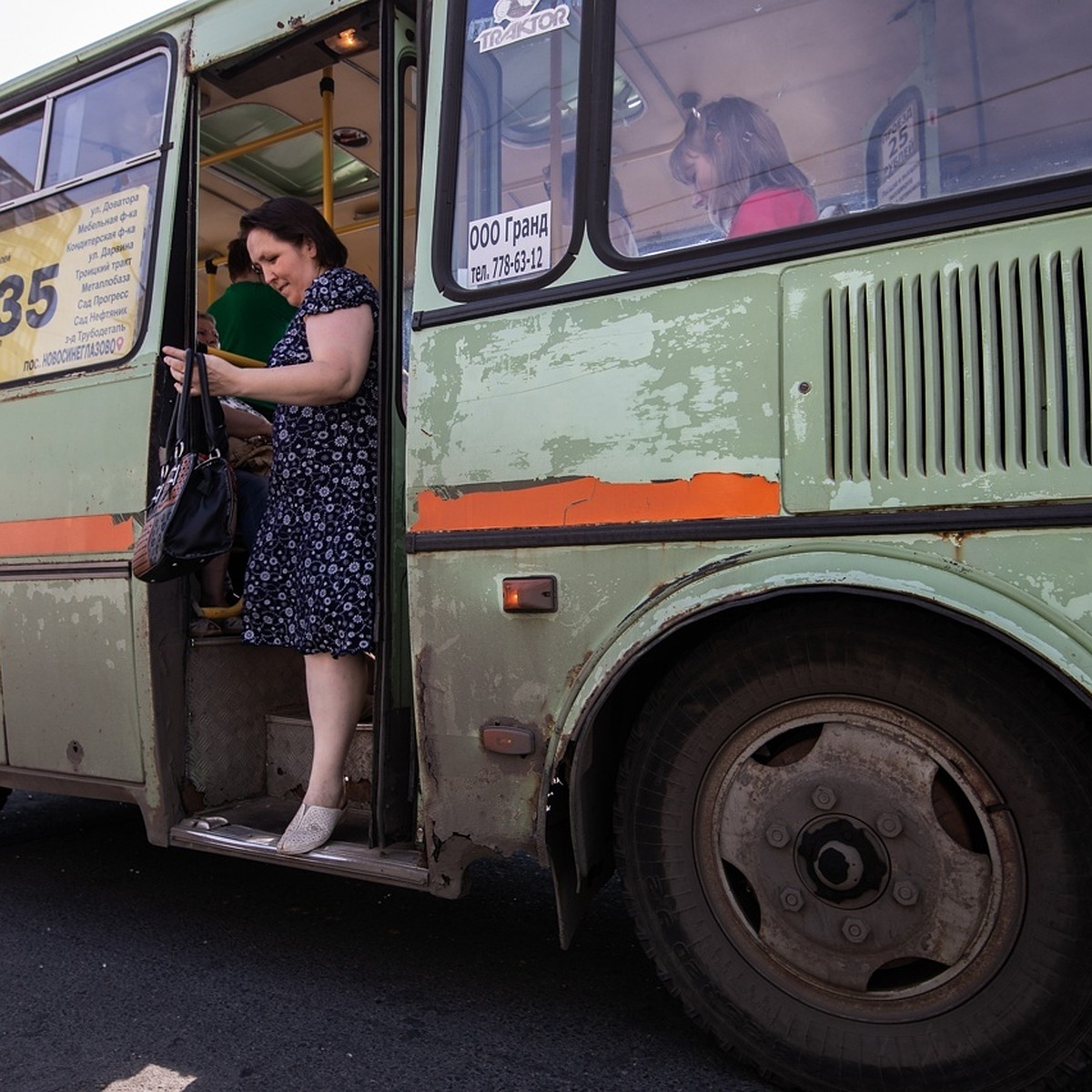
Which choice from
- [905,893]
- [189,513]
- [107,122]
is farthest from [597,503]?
[107,122]

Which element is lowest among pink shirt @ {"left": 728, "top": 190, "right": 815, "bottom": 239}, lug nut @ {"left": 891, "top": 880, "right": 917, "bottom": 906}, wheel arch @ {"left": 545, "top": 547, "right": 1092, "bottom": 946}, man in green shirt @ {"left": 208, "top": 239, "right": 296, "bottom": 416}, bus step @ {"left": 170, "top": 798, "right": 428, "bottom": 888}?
bus step @ {"left": 170, "top": 798, "right": 428, "bottom": 888}

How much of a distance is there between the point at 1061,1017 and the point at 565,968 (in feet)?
4.79

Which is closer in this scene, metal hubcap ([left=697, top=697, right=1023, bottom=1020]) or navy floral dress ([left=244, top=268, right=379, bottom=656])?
metal hubcap ([left=697, top=697, right=1023, bottom=1020])

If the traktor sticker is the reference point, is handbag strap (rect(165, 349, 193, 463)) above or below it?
below

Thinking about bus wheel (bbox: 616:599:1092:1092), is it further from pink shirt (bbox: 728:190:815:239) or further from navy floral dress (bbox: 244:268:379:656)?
navy floral dress (bbox: 244:268:379:656)

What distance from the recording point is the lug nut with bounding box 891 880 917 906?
6.83 ft

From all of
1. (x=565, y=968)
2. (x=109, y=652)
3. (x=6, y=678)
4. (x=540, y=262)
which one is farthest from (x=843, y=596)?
(x=6, y=678)

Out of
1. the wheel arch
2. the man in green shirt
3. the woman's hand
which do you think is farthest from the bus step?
the man in green shirt

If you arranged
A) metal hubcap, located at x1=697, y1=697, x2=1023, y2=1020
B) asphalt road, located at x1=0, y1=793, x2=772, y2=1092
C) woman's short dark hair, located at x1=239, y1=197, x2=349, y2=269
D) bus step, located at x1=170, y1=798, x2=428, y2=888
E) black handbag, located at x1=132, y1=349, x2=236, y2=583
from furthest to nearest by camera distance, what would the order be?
1. woman's short dark hair, located at x1=239, y1=197, x2=349, y2=269
2. black handbag, located at x1=132, y1=349, x2=236, y2=583
3. bus step, located at x1=170, y1=798, x2=428, y2=888
4. asphalt road, located at x1=0, y1=793, x2=772, y2=1092
5. metal hubcap, located at x1=697, y1=697, x2=1023, y2=1020

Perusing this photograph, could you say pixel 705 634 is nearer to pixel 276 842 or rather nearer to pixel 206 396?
pixel 276 842

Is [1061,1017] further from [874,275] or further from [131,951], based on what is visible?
[131,951]

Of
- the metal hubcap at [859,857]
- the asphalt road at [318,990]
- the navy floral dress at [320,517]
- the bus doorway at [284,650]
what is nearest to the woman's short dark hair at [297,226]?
the navy floral dress at [320,517]

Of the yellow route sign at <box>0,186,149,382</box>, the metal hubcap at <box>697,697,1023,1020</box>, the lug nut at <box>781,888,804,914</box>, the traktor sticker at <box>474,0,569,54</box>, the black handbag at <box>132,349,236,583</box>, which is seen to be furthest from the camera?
the yellow route sign at <box>0,186,149,382</box>

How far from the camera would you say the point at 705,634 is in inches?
91.1
